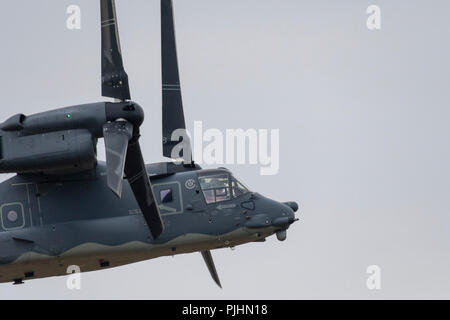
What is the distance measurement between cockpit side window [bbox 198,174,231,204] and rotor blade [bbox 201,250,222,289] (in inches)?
209

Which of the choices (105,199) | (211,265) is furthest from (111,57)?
(211,265)

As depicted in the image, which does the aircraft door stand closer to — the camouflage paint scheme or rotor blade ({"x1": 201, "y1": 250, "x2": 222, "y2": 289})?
the camouflage paint scheme

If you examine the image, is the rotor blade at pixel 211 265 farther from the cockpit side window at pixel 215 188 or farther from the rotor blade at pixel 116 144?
the rotor blade at pixel 116 144

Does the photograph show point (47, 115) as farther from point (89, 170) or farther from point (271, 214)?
point (271, 214)

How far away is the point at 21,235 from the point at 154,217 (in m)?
4.66

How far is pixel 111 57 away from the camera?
45.7m

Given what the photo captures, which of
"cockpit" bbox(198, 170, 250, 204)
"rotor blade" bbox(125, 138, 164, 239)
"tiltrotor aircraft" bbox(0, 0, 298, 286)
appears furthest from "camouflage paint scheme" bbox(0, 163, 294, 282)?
"rotor blade" bbox(125, 138, 164, 239)

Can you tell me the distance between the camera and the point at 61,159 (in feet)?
148

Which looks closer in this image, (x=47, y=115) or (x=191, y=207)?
(x=47, y=115)

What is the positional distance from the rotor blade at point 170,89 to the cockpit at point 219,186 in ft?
5.42

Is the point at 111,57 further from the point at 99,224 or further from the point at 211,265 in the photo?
the point at 211,265
